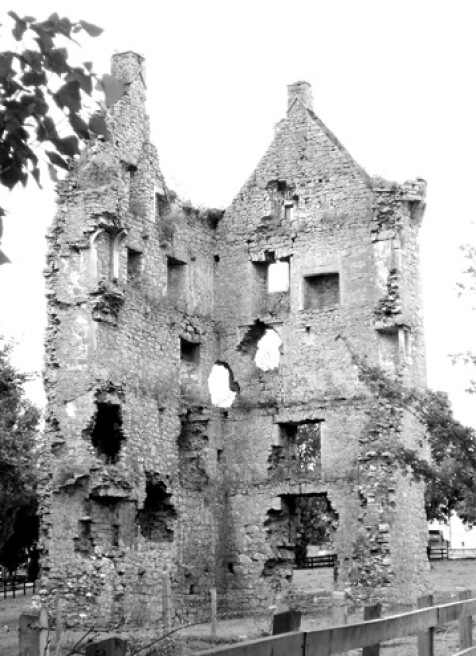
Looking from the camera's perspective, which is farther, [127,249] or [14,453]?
[14,453]

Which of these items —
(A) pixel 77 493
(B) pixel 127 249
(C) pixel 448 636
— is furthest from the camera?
(B) pixel 127 249

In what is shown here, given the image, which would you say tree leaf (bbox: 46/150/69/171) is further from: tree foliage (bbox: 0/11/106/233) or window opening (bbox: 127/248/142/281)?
window opening (bbox: 127/248/142/281)

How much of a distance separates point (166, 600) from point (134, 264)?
24.7 feet

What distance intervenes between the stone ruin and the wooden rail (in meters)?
14.9

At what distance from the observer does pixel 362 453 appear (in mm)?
25969

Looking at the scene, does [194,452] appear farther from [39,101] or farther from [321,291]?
[39,101]

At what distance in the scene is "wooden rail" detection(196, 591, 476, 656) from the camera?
5.36 metres

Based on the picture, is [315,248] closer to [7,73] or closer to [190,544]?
→ [190,544]

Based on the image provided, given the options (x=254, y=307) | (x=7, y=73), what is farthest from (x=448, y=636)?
(x=7, y=73)

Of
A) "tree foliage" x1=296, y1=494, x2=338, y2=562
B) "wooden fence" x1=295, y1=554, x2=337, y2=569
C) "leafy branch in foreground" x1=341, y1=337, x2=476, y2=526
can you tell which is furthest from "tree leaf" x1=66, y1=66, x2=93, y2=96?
"tree foliage" x1=296, y1=494, x2=338, y2=562

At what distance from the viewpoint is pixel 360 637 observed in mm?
6766

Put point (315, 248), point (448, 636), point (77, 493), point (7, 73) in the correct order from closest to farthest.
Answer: point (7, 73)
point (448, 636)
point (77, 493)
point (315, 248)

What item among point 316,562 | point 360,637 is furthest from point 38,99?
point 316,562

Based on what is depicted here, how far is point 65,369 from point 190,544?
5.10m
